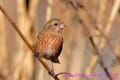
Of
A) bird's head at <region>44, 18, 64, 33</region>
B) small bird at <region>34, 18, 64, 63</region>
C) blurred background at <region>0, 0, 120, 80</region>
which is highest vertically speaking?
bird's head at <region>44, 18, 64, 33</region>

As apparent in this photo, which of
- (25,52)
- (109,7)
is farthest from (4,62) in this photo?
(109,7)

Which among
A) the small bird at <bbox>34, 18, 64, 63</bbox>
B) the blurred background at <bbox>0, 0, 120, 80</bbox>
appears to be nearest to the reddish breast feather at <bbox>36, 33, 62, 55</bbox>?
the small bird at <bbox>34, 18, 64, 63</bbox>

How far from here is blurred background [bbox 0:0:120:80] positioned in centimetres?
138

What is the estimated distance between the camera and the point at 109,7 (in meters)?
1.57

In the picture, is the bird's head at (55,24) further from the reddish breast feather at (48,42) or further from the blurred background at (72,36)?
the blurred background at (72,36)

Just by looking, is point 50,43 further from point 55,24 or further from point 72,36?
point 72,36

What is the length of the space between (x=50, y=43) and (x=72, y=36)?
1.68ft

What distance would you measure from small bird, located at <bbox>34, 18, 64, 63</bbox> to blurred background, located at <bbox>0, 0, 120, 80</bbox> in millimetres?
187

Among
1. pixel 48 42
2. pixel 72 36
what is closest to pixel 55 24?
pixel 48 42

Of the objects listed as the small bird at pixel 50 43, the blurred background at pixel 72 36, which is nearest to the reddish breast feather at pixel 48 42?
the small bird at pixel 50 43

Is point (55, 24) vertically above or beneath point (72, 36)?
above

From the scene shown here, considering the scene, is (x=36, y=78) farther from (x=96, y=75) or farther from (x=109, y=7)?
(x=109, y=7)

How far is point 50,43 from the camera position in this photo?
3.55 feet

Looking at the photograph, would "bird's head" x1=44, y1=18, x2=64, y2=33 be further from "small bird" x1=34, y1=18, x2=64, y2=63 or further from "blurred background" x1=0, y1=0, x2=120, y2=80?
"blurred background" x1=0, y1=0, x2=120, y2=80
